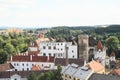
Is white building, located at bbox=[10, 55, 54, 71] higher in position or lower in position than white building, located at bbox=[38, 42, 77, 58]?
lower

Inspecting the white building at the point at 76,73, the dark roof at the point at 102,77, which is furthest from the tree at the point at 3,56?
the dark roof at the point at 102,77

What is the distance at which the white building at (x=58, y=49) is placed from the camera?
3103 inches

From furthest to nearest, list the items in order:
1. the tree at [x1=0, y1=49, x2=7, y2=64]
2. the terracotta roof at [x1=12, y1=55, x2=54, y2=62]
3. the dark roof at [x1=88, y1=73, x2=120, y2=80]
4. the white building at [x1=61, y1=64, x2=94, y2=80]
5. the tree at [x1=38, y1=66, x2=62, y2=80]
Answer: the tree at [x1=0, y1=49, x2=7, y2=64] → the terracotta roof at [x1=12, y1=55, x2=54, y2=62] → the white building at [x1=61, y1=64, x2=94, y2=80] → the tree at [x1=38, y1=66, x2=62, y2=80] → the dark roof at [x1=88, y1=73, x2=120, y2=80]

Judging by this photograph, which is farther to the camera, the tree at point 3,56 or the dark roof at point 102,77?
the tree at point 3,56

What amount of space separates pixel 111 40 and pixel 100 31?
270 feet

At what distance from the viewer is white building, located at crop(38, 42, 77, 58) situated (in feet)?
259

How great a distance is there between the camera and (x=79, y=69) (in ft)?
180

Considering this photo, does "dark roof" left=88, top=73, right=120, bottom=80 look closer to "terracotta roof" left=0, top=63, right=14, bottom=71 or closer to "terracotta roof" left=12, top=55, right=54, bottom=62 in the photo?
"terracotta roof" left=12, top=55, right=54, bottom=62

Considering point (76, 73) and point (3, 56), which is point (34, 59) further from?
point (3, 56)

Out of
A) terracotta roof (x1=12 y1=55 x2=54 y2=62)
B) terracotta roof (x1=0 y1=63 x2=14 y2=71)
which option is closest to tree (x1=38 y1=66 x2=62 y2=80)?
terracotta roof (x1=0 y1=63 x2=14 y2=71)

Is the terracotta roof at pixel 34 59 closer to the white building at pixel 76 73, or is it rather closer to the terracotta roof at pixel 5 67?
the terracotta roof at pixel 5 67

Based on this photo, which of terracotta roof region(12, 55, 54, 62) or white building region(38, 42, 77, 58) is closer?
terracotta roof region(12, 55, 54, 62)

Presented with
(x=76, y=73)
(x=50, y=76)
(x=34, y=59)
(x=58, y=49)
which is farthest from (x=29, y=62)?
(x=50, y=76)

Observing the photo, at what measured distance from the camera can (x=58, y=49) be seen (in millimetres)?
79125
